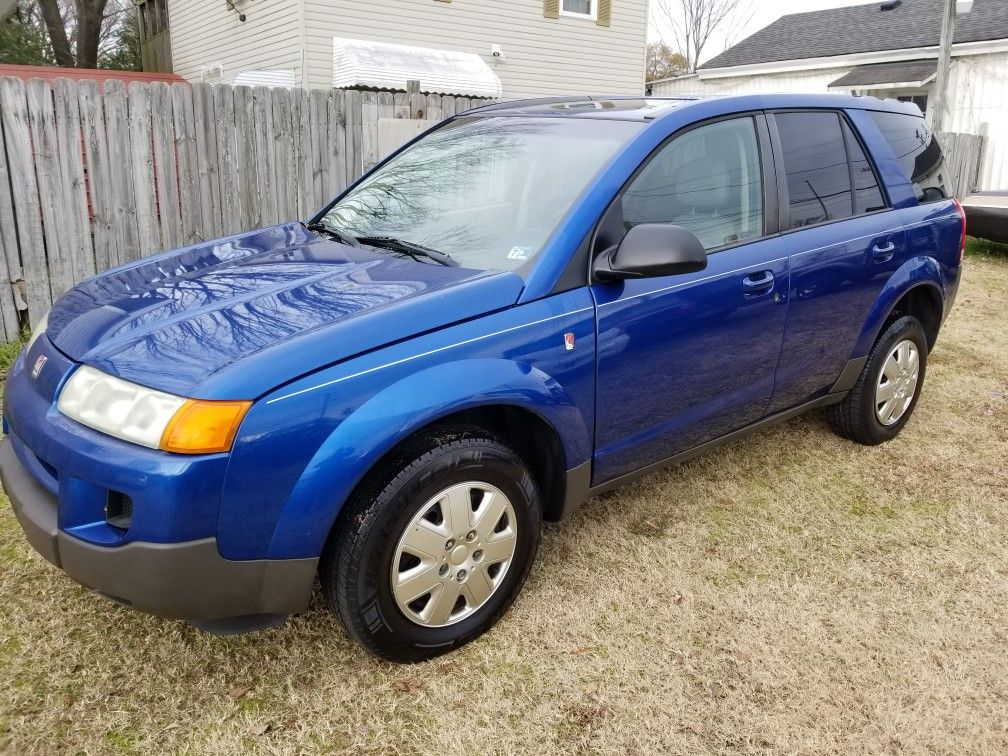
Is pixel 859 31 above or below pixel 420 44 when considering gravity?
above

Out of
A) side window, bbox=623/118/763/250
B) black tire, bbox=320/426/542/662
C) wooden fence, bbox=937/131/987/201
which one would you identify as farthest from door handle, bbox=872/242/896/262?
wooden fence, bbox=937/131/987/201

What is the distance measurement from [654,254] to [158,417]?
1.62 metres

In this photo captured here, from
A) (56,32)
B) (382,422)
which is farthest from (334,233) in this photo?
(56,32)

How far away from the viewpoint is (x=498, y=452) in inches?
102

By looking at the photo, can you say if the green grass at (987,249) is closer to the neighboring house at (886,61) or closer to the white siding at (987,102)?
the neighboring house at (886,61)

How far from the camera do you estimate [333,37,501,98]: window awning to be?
1270cm

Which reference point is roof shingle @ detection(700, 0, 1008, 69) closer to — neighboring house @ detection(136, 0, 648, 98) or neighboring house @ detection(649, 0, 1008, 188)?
neighboring house @ detection(649, 0, 1008, 188)

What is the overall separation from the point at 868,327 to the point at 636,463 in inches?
64.5

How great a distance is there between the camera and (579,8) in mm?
16328

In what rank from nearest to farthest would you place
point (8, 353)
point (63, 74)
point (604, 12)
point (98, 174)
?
1. point (8, 353)
2. point (98, 174)
3. point (63, 74)
4. point (604, 12)

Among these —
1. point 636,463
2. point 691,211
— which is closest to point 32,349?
point 636,463

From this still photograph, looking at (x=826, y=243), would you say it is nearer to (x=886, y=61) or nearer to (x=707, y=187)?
(x=707, y=187)

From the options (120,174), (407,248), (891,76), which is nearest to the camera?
(407,248)

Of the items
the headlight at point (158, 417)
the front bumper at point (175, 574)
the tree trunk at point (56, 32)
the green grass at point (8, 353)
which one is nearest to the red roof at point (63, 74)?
the green grass at point (8, 353)
